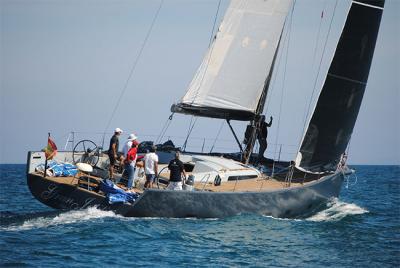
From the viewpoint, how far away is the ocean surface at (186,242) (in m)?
13.3

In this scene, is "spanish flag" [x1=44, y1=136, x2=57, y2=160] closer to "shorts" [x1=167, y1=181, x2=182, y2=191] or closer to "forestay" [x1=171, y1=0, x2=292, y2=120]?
"shorts" [x1=167, y1=181, x2=182, y2=191]

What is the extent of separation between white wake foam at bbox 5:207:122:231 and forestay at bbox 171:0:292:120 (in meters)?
5.63

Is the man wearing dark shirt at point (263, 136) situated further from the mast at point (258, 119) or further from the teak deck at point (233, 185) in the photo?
the teak deck at point (233, 185)

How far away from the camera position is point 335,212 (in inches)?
829

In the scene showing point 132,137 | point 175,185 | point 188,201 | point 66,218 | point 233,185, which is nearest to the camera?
point 66,218

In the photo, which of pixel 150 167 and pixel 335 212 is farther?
pixel 335 212

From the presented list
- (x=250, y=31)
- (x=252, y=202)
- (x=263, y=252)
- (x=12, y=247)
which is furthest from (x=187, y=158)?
(x=12, y=247)

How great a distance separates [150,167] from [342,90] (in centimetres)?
629

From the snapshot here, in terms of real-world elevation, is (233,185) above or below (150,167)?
below

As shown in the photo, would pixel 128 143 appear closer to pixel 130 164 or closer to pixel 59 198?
pixel 130 164

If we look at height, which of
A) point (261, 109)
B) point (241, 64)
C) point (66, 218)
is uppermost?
point (241, 64)

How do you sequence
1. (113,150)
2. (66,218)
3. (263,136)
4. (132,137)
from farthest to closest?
(263,136), (132,137), (113,150), (66,218)

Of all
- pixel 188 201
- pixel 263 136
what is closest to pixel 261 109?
pixel 263 136

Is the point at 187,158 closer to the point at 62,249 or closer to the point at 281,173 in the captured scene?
the point at 281,173
